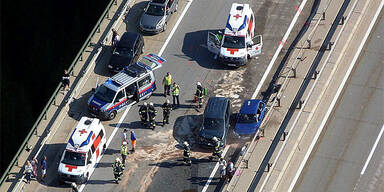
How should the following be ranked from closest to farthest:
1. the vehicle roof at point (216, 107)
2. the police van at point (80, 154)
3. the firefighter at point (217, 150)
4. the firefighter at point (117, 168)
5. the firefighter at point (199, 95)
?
the firefighter at point (117, 168), the police van at point (80, 154), the firefighter at point (217, 150), the vehicle roof at point (216, 107), the firefighter at point (199, 95)

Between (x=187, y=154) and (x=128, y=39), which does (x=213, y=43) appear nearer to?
(x=128, y=39)

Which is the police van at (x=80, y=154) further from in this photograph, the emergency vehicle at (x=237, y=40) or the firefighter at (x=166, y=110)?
the emergency vehicle at (x=237, y=40)

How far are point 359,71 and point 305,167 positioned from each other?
10052mm

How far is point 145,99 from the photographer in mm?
63250

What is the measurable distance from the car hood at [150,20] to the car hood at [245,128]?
41.2 ft

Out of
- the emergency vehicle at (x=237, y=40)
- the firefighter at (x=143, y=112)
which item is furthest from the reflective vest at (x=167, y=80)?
the emergency vehicle at (x=237, y=40)

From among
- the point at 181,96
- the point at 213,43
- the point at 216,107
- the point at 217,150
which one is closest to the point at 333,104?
the point at 216,107

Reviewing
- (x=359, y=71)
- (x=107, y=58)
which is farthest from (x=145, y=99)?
(x=359, y=71)

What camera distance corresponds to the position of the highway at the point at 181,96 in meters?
57.7

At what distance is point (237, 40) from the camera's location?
2547 inches

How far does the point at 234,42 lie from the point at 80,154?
14.9 metres

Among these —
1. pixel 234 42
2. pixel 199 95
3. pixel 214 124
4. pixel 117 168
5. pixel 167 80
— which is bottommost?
pixel 117 168

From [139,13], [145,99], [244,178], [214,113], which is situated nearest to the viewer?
[244,178]

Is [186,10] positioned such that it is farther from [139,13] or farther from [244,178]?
[244,178]
